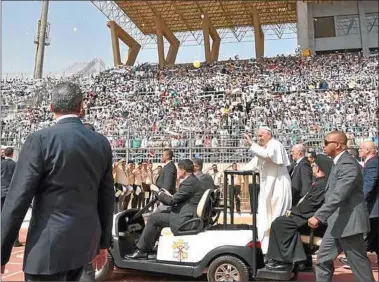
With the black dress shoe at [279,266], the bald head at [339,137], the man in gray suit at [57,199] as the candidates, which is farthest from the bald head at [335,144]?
the man in gray suit at [57,199]

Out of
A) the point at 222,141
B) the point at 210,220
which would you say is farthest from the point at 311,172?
the point at 222,141

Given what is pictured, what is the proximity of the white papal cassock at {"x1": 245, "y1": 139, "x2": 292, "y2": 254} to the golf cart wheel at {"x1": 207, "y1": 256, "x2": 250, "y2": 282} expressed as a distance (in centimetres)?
40

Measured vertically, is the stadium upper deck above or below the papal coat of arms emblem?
above

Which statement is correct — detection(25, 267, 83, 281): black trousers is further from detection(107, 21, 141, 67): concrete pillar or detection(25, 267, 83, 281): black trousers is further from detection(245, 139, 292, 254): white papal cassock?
detection(107, 21, 141, 67): concrete pillar

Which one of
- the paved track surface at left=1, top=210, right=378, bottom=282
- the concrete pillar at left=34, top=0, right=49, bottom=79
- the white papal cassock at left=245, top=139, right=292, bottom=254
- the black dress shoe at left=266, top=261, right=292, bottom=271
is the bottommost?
the paved track surface at left=1, top=210, right=378, bottom=282

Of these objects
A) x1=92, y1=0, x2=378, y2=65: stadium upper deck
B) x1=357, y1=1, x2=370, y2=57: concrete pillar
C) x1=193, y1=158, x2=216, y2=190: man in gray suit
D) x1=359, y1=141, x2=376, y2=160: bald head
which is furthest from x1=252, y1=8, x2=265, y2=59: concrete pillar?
x1=359, y1=141, x2=376, y2=160: bald head

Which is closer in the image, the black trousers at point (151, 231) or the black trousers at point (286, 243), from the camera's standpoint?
the black trousers at point (286, 243)

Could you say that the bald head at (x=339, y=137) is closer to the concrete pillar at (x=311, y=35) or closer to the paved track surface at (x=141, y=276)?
the paved track surface at (x=141, y=276)

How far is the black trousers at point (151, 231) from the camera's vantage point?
17.2ft

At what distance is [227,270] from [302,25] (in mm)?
33282

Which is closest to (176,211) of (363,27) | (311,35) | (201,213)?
(201,213)

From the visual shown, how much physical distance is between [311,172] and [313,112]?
12736 mm

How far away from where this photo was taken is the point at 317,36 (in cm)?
3562

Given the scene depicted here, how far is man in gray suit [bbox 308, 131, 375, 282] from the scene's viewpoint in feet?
12.4
